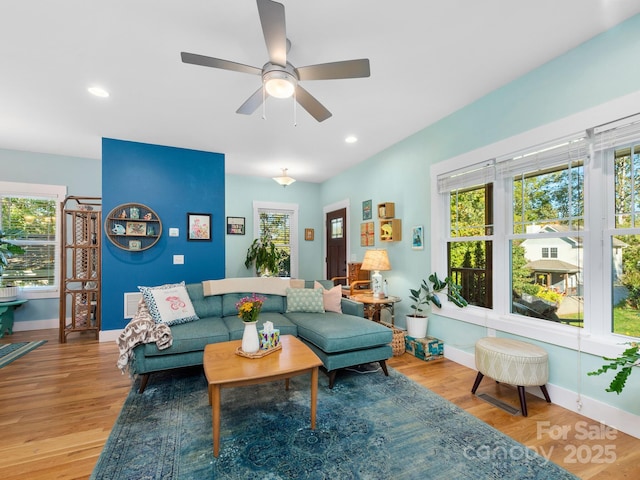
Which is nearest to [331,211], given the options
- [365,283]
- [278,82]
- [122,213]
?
[365,283]

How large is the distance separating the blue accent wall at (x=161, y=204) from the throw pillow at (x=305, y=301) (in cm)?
155

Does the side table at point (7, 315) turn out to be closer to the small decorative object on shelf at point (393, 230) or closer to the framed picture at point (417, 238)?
the small decorative object on shelf at point (393, 230)

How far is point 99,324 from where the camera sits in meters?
4.17

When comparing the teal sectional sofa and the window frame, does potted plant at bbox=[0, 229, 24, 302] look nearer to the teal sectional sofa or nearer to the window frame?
the teal sectional sofa

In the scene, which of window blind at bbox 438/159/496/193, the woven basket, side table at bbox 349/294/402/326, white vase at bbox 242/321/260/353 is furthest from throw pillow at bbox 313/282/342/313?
window blind at bbox 438/159/496/193

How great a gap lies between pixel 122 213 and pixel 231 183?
213cm

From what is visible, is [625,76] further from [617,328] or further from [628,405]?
[628,405]

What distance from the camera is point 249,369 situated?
199 cm

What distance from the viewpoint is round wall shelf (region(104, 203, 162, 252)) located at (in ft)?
13.2

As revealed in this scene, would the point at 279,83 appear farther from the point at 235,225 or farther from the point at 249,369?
the point at 235,225

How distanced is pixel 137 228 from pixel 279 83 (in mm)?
3213

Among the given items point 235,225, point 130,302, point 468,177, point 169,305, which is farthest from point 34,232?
point 468,177

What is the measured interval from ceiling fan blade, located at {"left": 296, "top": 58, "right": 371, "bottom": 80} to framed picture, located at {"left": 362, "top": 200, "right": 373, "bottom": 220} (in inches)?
114

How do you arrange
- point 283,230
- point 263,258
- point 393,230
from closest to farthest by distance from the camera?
point 393,230 < point 263,258 < point 283,230
